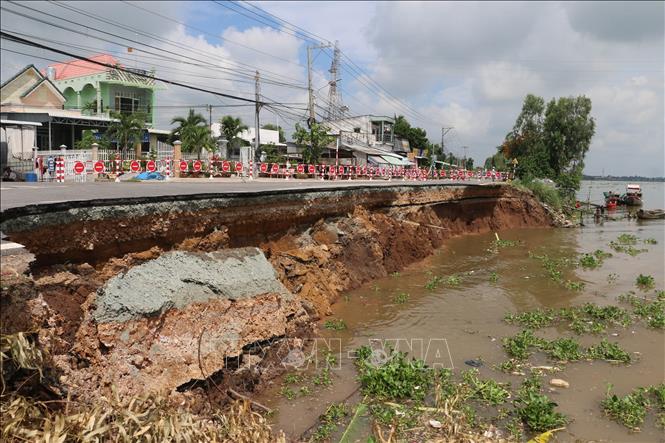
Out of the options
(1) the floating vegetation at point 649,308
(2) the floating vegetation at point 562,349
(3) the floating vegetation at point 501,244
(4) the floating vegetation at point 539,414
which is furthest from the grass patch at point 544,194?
(4) the floating vegetation at point 539,414

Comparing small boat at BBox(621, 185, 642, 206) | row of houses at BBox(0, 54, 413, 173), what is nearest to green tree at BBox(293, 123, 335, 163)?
row of houses at BBox(0, 54, 413, 173)

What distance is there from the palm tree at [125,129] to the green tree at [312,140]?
1131cm

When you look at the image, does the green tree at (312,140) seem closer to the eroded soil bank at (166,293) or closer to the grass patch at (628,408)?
the eroded soil bank at (166,293)

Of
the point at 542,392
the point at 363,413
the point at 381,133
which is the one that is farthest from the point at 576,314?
the point at 381,133

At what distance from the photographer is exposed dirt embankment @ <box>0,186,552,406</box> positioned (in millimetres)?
5676

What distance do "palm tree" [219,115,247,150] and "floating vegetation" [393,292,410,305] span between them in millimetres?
31360

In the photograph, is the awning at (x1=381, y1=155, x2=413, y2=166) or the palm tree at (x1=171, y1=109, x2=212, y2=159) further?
the awning at (x1=381, y1=155, x2=413, y2=166)

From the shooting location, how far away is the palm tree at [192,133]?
36.6 metres

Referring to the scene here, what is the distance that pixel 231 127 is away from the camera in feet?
133

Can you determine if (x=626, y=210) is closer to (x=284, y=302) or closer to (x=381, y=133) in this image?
(x=381, y=133)

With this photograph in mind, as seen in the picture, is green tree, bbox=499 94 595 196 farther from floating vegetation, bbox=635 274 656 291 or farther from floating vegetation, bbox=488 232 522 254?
floating vegetation, bbox=635 274 656 291

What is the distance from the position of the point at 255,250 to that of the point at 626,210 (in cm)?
4772

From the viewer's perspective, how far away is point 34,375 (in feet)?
15.6

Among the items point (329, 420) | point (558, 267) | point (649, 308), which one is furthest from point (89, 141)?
point (649, 308)
